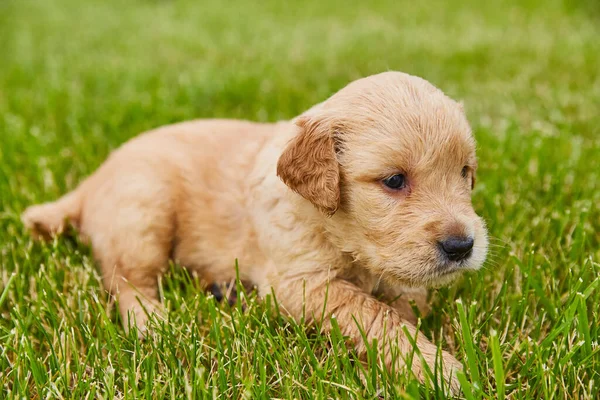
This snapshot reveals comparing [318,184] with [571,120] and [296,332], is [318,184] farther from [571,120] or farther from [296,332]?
[571,120]

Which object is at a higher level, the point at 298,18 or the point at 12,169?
the point at 298,18

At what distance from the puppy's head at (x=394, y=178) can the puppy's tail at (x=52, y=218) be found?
5.22 feet

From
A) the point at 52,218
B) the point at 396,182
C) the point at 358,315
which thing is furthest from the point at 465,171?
the point at 52,218

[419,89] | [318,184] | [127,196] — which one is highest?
[419,89]

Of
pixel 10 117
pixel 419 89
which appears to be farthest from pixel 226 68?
pixel 419 89

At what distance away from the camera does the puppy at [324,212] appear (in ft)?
8.50

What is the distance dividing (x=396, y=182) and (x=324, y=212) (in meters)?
0.33

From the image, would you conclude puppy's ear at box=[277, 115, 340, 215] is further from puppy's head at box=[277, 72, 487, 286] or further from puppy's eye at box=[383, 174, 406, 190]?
puppy's eye at box=[383, 174, 406, 190]

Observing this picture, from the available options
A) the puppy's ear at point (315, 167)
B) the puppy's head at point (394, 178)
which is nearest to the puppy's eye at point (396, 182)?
the puppy's head at point (394, 178)

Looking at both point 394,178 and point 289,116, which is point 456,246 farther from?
point 289,116

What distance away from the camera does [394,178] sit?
264cm

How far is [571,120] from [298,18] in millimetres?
6458

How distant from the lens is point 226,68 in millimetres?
7617

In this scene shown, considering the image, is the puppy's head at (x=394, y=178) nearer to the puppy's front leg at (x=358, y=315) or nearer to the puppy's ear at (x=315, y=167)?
the puppy's ear at (x=315, y=167)
